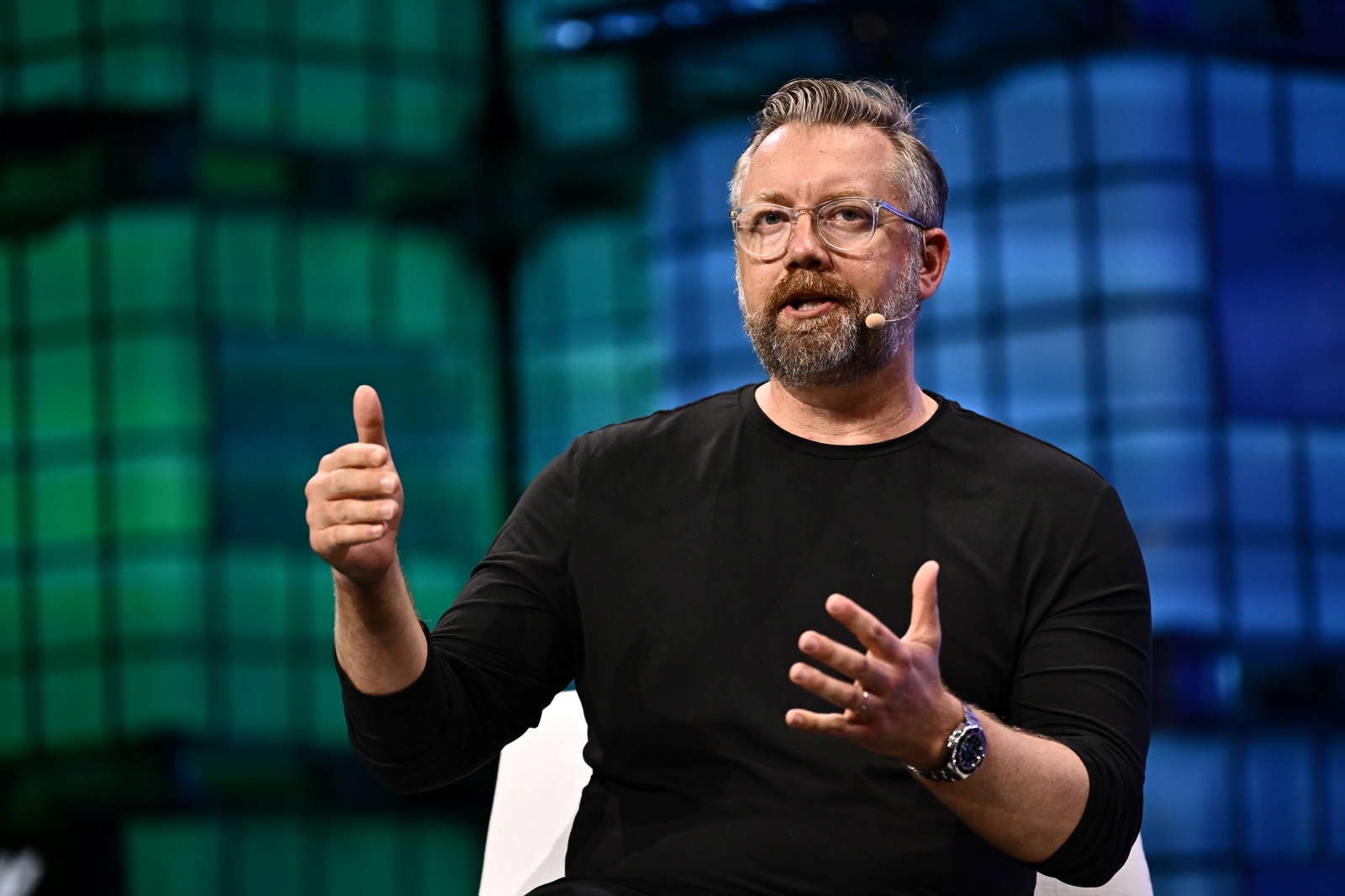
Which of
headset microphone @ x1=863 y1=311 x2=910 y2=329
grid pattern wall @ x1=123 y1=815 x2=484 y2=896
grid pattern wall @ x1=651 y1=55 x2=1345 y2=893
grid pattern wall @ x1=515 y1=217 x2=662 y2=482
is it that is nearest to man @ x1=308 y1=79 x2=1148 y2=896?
headset microphone @ x1=863 y1=311 x2=910 y2=329

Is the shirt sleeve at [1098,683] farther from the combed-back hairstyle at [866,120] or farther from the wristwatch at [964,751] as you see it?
the combed-back hairstyle at [866,120]

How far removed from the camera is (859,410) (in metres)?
1.95

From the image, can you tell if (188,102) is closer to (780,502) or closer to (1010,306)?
(1010,306)

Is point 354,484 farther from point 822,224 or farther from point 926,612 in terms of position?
point 822,224

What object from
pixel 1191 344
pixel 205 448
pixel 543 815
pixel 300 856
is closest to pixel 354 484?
pixel 543 815

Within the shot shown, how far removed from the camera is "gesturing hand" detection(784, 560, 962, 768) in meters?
1.26

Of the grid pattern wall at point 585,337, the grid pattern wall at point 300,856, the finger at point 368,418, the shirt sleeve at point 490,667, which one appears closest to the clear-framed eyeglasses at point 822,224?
the shirt sleeve at point 490,667

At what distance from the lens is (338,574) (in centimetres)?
155

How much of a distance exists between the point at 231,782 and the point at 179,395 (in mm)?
2536

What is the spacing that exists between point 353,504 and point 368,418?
5.2 inches

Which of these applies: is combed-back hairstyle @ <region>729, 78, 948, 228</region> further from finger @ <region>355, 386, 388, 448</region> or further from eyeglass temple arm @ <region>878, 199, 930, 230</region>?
finger @ <region>355, 386, 388, 448</region>

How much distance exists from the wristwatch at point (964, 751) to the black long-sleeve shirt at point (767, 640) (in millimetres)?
207

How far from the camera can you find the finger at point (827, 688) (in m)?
1.25

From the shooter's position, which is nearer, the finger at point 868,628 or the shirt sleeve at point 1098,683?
the finger at point 868,628
